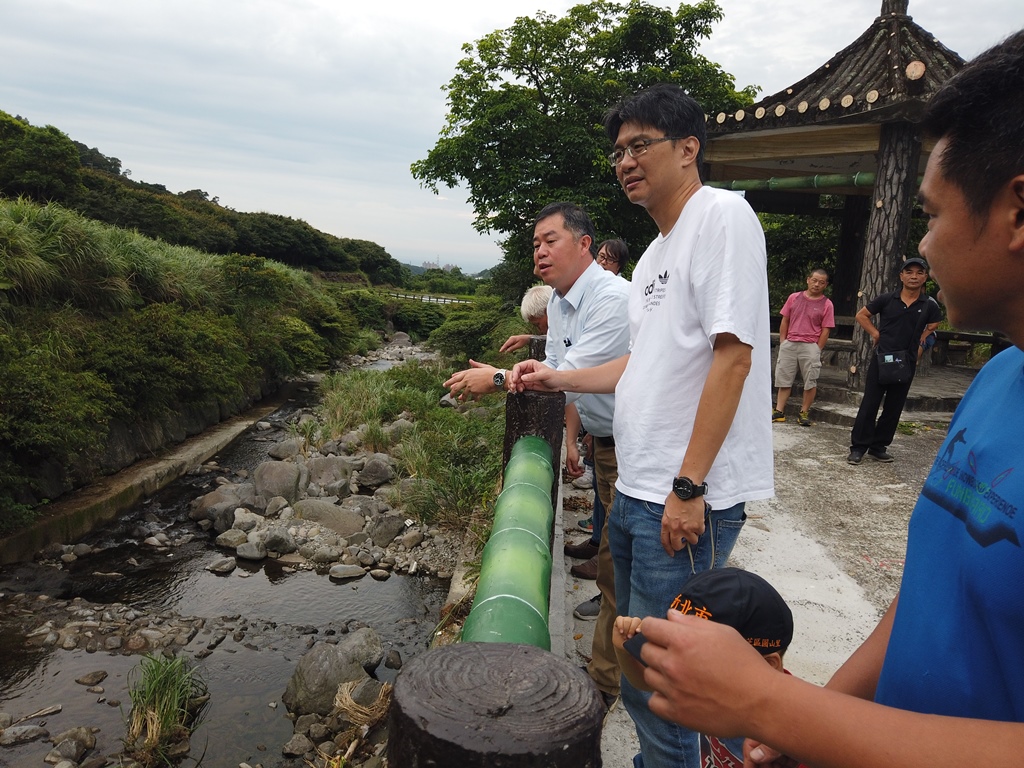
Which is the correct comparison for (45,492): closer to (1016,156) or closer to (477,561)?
(477,561)

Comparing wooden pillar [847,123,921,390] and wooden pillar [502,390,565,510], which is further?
wooden pillar [847,123,921,390]

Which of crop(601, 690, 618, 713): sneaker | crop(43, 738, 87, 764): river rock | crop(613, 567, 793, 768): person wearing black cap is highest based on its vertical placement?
crop(613, 567, 793, 768): person wearing black cap

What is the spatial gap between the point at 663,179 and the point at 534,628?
120 centimetres

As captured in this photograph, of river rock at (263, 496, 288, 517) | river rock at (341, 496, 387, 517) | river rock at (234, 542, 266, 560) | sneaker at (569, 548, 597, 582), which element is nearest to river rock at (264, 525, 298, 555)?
river rock at (234, 542, 266, 560)

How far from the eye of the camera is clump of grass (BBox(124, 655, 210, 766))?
3.84 metres

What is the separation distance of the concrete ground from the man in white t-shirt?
97cm

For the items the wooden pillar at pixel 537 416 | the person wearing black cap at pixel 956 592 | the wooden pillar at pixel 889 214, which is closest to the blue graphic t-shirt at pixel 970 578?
the person wearing black cap at pixel 956 592

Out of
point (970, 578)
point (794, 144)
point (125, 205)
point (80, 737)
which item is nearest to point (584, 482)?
point (80, 737)

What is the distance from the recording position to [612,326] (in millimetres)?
2742

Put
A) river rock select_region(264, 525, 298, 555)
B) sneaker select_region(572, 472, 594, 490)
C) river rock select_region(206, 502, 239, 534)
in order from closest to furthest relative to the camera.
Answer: sneaker select_region(572, 472, 594, 490) < river rock select_region(264, 525, 298, 555) < river rock select_region(206, 502, 239, 534)

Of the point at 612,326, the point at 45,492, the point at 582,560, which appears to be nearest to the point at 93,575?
the point at 45,492

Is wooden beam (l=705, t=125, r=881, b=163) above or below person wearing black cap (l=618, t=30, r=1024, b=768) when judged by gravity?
above

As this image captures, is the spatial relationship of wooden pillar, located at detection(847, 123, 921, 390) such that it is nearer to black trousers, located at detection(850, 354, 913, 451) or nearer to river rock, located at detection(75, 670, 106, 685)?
black trousers, located at detection(850, 354, 913, 451)

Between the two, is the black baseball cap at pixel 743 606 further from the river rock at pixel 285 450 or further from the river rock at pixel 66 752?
the river rock at pixel 285 450
